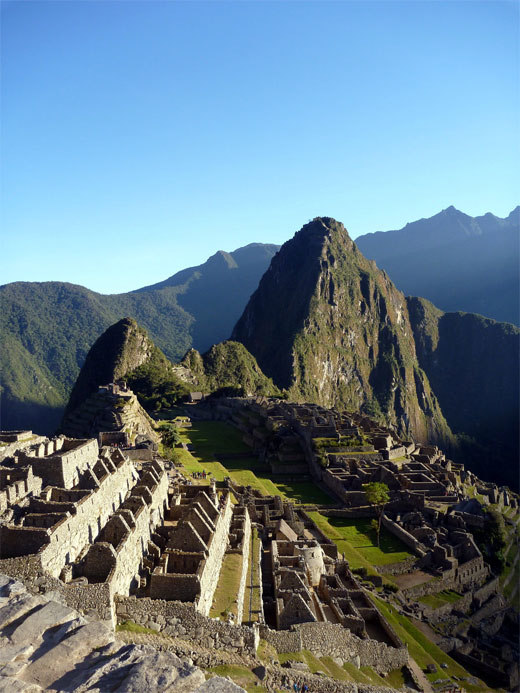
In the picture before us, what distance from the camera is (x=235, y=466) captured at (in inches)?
2157

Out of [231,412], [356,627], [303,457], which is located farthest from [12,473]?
[231,412]

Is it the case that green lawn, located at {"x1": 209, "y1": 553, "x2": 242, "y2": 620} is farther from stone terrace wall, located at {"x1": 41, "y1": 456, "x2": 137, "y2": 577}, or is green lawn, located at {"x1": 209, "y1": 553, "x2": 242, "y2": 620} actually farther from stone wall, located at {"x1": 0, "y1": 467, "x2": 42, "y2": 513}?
stone wall, located at {"x1": 0, "y1": 467, "x2": 42, "y2": 513}

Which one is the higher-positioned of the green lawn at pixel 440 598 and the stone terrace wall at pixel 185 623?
the stone terrace wall at pixel 185 623

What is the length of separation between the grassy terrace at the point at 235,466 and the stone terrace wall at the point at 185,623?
2751cm

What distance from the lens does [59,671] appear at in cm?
895

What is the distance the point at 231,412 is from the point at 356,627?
65.2 metres

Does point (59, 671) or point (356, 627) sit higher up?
point (59, 671)

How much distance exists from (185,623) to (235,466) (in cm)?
3983

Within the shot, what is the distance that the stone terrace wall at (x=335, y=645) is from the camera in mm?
18250

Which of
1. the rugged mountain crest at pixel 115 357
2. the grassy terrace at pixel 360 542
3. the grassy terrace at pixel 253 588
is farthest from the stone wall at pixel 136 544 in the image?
the rugged mountain crest at pixel 115 357

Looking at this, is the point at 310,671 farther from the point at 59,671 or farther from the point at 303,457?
the point at 303,457

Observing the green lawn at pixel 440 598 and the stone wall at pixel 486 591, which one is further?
the stone wall at pixel 486 591

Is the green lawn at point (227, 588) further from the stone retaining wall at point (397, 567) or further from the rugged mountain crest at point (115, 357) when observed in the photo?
the rugged mountain crest at point (115, 357)

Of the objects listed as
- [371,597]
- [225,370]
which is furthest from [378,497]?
[225,370]
